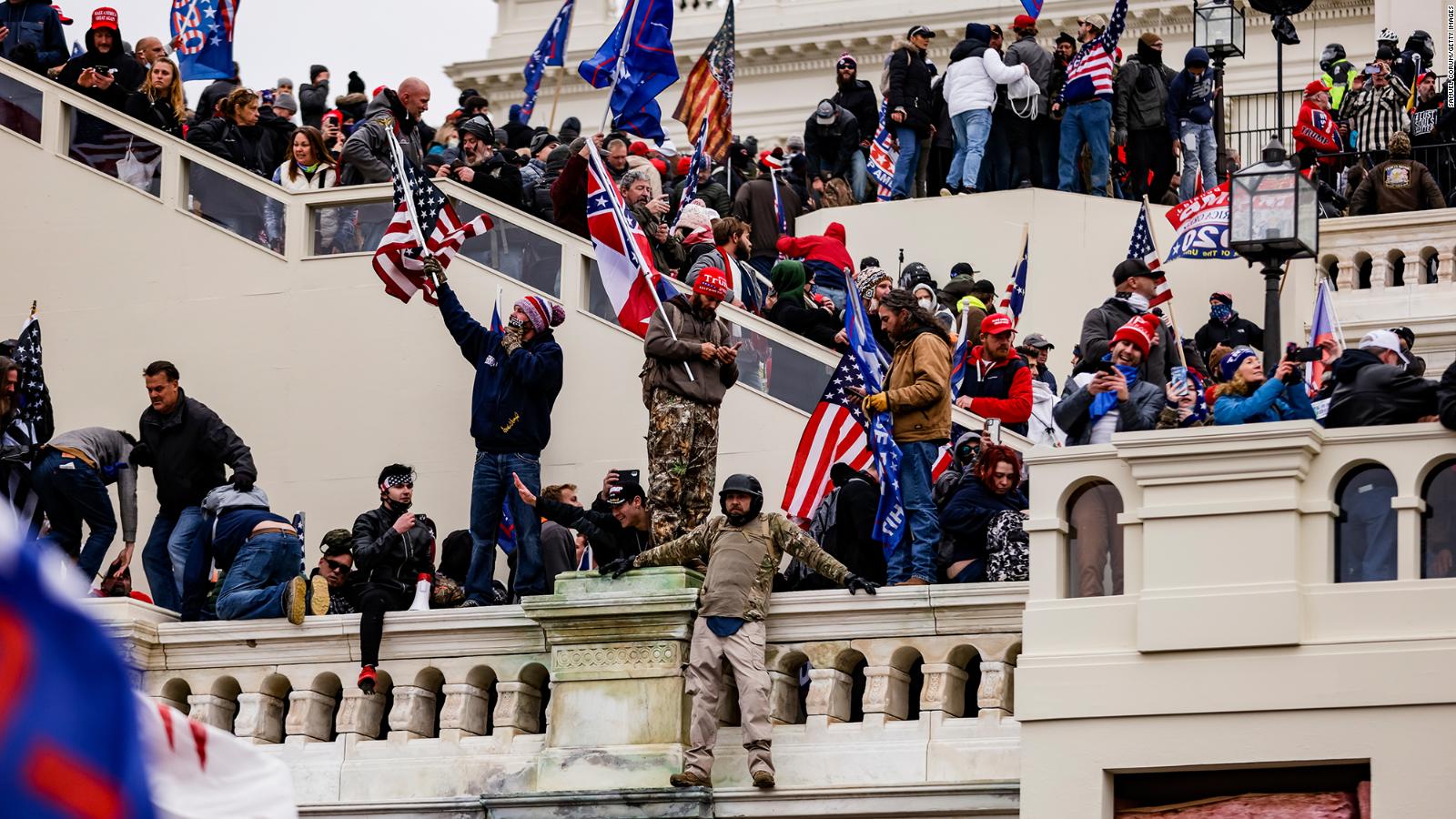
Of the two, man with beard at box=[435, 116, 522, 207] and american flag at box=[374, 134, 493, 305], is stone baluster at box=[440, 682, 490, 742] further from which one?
man with beard at box=[435, 116, 522, 207]

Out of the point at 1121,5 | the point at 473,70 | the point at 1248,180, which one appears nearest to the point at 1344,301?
the point at 1121,5

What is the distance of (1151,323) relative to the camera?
12.6 m

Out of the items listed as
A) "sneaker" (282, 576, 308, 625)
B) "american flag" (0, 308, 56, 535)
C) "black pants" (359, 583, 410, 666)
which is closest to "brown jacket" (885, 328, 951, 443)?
"black pants" (359, 583, 410, 666)

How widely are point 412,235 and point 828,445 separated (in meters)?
3.86

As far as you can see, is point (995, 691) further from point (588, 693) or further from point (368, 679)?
point (368, 679)

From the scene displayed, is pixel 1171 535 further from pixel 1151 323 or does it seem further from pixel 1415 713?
pixel 1151 323

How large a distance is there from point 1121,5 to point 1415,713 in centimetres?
1265

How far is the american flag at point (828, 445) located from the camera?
552 inches

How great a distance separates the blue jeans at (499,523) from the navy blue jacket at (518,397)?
0.09m

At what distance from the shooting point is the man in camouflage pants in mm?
12898

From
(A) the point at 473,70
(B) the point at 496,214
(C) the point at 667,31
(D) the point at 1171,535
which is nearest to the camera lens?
(D) the point at 1171,535

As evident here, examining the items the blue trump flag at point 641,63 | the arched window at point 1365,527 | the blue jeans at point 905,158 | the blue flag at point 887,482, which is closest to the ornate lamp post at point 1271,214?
the arched window at point 1365,527

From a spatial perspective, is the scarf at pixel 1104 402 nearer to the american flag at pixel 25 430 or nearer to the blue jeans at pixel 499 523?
the blue jeans at pixel 499 523

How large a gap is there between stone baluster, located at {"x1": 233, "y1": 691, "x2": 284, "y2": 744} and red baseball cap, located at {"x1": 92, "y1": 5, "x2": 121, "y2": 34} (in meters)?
9.10
